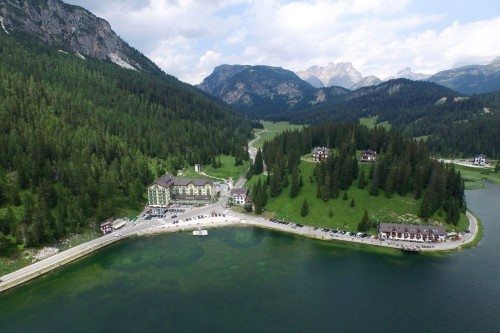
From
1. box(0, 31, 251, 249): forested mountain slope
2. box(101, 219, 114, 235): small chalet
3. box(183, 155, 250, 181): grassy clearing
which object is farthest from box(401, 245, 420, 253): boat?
box(0, 31, 251, 249): forested mountain slope

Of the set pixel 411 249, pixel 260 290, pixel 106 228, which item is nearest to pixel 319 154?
pixel 411 249

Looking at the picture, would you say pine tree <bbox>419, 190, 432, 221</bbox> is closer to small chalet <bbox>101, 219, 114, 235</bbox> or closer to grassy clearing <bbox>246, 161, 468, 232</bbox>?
grassy clearing <bbox>246, 161, 468, 232</bbox>

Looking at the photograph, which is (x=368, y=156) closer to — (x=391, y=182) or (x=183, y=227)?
(x=391, y=182)

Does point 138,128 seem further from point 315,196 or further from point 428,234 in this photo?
point 428,234

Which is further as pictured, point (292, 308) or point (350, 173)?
point (350, 173)

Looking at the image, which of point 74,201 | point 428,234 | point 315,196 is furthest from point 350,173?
point 74,201

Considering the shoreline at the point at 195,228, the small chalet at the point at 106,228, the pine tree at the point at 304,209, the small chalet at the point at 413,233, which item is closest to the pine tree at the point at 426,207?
the small chalet at the point at 413,233
